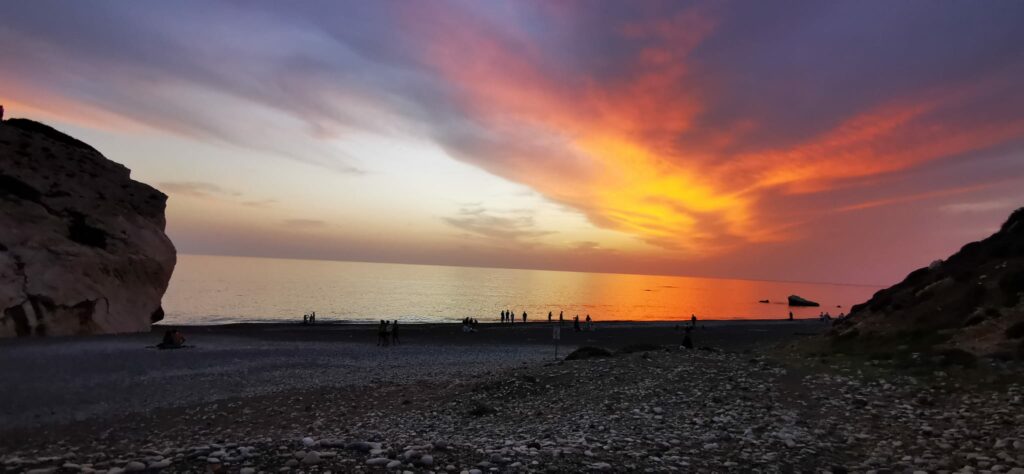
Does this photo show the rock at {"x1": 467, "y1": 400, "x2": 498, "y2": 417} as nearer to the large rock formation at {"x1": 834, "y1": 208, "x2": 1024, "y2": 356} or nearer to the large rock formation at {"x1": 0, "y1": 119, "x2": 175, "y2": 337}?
the large rock formation at {"x1": 834, "y1": 208, "x2": 1024, "y2": 356}

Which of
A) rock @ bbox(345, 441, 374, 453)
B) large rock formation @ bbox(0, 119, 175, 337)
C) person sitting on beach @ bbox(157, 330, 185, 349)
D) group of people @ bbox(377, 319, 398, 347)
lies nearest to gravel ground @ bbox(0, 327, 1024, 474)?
rock @ bbox(345, 441, 374, 453)

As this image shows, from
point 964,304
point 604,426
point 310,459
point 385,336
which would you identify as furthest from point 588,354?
point 385,336

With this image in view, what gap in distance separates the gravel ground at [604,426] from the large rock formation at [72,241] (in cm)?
3017

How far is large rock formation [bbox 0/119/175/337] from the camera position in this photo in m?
39.9

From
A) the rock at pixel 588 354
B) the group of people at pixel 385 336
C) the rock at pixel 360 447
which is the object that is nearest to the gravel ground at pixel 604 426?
the rock at pixel 360 447

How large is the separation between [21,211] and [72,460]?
4340 cm

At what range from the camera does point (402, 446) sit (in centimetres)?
1143

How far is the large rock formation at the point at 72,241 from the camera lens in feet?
131

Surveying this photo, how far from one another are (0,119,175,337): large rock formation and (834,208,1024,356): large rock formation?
174 feet

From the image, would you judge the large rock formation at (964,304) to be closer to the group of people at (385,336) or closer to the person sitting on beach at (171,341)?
the group of people at (385,336)

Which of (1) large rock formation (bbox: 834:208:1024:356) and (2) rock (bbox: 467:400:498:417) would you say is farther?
(1) large rock formation (bbox: 834:208:1024:356)

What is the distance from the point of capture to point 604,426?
14.0 m

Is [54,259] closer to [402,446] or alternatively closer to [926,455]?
[402,446]

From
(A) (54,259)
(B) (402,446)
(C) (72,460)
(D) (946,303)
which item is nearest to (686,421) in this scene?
(B) (402,446)
